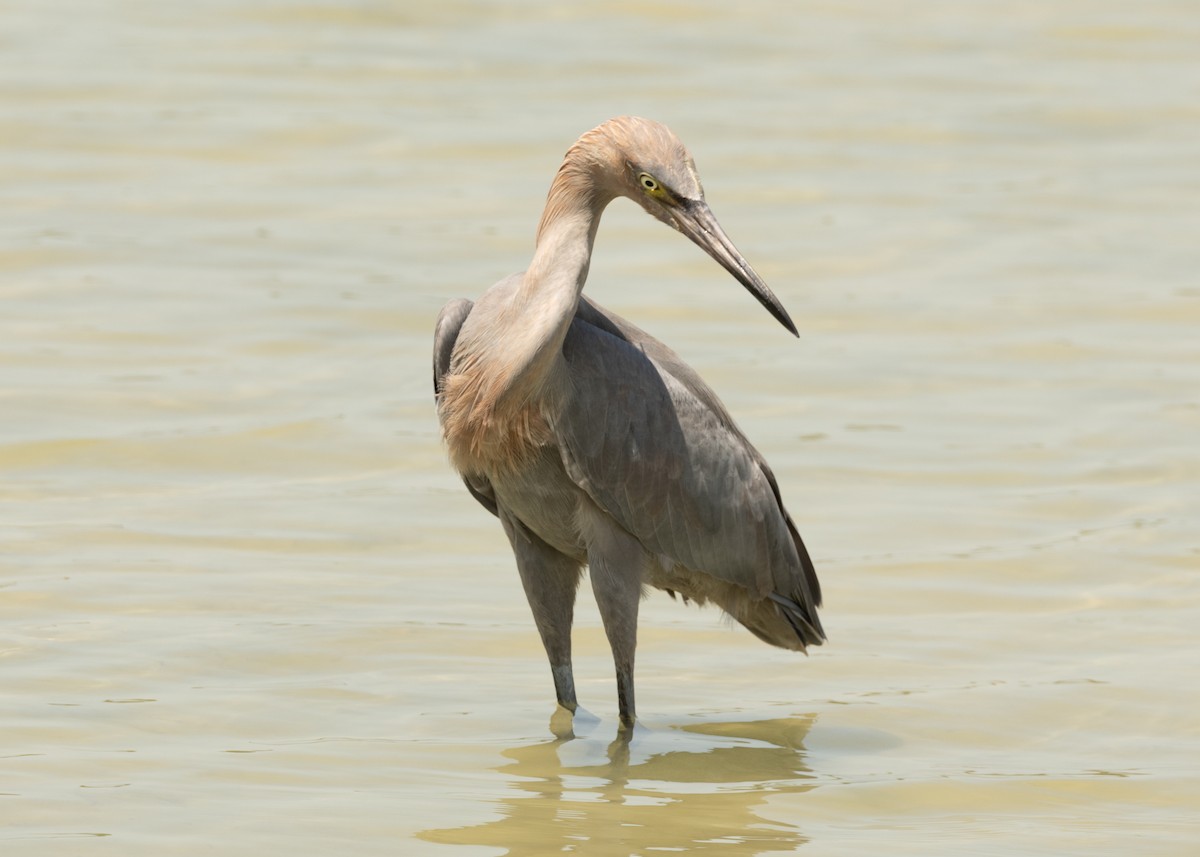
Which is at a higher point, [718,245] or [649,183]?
[649,183]

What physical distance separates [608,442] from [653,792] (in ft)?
3.89

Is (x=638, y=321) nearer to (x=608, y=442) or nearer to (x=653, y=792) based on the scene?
(x=608, y=442)

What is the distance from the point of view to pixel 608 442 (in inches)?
283

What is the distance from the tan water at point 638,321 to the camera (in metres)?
6.86

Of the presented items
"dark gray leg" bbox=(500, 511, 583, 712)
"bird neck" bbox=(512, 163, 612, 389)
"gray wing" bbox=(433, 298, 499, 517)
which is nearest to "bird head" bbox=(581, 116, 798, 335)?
"bird neck" bbox=(512, 163, 612, 389)

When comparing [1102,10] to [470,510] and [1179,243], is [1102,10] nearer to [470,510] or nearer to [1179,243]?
[1179,243]

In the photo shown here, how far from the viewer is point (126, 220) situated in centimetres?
1487

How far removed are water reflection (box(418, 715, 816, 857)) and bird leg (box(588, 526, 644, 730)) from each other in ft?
0.62

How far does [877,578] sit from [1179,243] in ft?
22.3

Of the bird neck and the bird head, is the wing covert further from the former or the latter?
the bird head

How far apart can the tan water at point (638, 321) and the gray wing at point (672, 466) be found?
1.85 feet

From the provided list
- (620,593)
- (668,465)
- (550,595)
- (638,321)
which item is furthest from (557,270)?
(638,321)

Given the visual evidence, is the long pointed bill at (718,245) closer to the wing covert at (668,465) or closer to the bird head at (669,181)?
the bird head at (669,181)

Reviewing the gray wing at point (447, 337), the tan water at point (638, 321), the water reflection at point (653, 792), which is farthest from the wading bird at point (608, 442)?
the tan water at point (638, 321)
